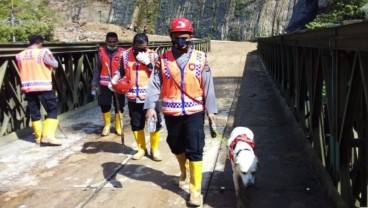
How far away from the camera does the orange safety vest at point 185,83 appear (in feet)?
14.8

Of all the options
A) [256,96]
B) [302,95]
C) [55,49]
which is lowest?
[256,96]

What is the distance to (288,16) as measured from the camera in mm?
53875

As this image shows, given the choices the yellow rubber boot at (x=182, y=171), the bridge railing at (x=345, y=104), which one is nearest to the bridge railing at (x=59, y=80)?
the yellow rubber boot at (x=182, y=171)

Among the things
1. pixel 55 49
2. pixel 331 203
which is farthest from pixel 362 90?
pixel 55 49

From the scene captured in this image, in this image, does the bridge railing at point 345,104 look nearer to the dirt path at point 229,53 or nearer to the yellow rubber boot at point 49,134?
the yellow rubber boot at point 49,134

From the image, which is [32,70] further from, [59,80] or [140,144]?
[59,80]

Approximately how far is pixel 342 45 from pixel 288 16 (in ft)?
171

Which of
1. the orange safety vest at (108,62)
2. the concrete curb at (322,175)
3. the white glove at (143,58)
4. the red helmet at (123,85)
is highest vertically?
the white glove at (143,58)

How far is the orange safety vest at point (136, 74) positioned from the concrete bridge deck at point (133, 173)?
0.92m

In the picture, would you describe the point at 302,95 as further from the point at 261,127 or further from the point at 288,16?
the point at 288,16

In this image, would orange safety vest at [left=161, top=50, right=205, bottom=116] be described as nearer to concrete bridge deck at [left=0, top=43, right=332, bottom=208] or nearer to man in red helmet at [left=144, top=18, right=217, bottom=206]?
man in red helmet at [left=144, top=18, right=217, bottom=206]

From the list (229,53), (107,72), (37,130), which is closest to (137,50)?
(107,72)

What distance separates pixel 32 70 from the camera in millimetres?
7004

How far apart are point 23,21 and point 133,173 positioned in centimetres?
4050
